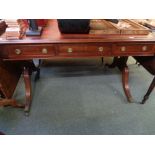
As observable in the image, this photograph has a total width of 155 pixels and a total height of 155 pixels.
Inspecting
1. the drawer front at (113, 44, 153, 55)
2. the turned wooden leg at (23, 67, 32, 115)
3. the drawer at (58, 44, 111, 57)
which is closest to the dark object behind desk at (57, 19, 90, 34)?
the drawer at (58, 44, 111, 57)

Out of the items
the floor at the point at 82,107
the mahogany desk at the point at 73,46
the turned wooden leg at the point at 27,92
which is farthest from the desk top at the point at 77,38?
the floor at the point at 82,107

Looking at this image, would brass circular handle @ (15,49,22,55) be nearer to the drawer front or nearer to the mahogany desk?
the mahogany desk

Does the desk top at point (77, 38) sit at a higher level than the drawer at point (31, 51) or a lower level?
higher

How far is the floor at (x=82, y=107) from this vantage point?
1351mm

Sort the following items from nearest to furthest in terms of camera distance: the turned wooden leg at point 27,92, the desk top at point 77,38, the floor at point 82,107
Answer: the desk top at point 77,38
the floor at point 82,107
the turned wooden leg at point 27,92

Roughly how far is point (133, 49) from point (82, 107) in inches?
28.2

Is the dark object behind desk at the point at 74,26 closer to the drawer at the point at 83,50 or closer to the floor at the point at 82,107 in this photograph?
the drawer at the point at 83,50

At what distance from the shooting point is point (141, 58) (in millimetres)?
1591

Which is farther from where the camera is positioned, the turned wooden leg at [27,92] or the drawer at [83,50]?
the turned wooden leg at [27,92]

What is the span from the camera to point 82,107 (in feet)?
5.15

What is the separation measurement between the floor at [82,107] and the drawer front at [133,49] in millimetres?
584

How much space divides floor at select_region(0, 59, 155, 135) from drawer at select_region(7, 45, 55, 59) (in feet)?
1.92

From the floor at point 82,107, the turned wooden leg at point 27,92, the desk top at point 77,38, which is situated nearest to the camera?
the desk top at point 77,38

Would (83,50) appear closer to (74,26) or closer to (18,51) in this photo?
(74,26)
